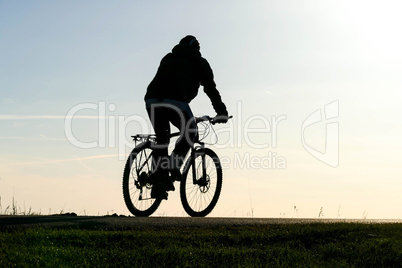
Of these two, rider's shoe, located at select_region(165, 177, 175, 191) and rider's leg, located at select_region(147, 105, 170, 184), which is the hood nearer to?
rider's leg, located at select_region(147, 105, 170, 184)

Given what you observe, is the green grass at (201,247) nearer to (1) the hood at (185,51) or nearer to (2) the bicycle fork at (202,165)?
(2) the bicycle fork at (202,165)

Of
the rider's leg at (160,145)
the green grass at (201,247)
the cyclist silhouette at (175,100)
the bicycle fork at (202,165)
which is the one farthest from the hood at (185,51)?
the green grass at (201,247)

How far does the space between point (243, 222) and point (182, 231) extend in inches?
66.4

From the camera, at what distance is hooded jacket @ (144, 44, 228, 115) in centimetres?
998

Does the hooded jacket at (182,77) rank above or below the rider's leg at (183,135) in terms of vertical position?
above

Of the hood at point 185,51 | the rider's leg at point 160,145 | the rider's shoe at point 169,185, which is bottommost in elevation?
the rider's shoe at point 169,185

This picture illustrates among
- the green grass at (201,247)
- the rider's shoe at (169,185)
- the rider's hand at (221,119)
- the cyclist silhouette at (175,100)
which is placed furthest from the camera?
the rider's hand at (221,119)

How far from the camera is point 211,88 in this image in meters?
10.4

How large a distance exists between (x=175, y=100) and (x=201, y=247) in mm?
3182

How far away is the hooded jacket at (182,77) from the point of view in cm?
998

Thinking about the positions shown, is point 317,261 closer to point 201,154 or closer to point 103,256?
point 103,256

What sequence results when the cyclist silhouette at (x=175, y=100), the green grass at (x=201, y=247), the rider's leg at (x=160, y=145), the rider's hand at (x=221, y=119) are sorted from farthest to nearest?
the rider's hand at (x=221, y=119), the rider's leg at (x=160, y=145), the cyclist silhouette at (x=175, y=100), the green grass at (x=201, y=247)

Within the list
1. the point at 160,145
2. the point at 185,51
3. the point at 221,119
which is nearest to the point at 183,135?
the point at 160,145

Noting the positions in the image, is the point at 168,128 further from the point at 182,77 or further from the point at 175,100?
the point at 182,77
